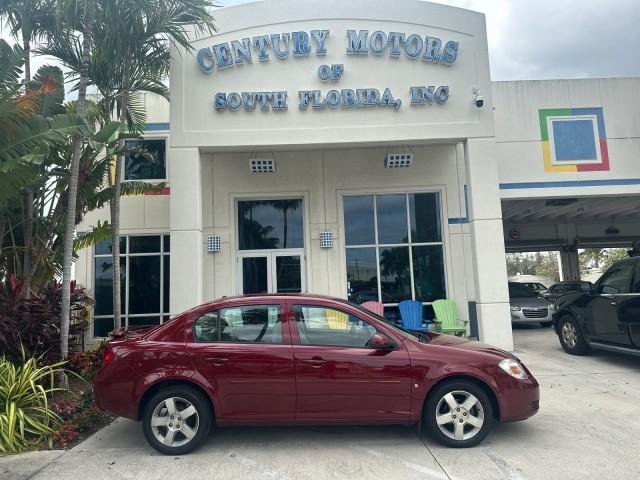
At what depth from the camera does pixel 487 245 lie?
955 centimetres

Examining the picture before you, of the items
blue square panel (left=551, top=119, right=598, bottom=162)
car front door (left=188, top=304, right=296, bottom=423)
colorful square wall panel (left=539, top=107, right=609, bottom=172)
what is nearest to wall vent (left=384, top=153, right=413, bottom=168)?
colorful square wall panel (left=539, top=107, right=609, bottom=172)

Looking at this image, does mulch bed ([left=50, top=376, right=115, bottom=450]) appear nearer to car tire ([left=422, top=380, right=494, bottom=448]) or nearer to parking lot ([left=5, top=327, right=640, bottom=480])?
parking lot ([left=5, top=327, right=640, bottom=480])

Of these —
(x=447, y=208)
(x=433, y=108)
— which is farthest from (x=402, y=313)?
(x=433, y=108)

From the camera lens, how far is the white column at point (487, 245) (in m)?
9.38

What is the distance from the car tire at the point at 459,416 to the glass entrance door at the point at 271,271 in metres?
6.64

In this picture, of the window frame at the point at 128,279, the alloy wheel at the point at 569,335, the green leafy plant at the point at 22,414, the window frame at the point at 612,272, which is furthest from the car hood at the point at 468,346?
the window frame at the point at 128,279

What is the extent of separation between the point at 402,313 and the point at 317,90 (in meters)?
5.14

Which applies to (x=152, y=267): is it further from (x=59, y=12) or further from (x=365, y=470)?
(x=365, y=470)

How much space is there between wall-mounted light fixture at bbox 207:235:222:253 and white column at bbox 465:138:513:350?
5.58 m

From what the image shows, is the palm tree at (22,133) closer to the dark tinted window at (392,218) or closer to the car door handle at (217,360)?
the car door handle at (217,360)

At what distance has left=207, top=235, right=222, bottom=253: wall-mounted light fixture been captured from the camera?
431 inches

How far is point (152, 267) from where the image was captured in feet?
37.1

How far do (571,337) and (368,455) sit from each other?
6.61 meters

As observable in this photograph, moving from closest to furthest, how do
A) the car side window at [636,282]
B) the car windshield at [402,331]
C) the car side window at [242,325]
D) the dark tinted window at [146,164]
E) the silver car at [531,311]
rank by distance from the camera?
the car side window at [242,325], the car windshield at [402,331], the car side window at [636,282], the dark tinted window at [146,164], the silver car at [531,311]
